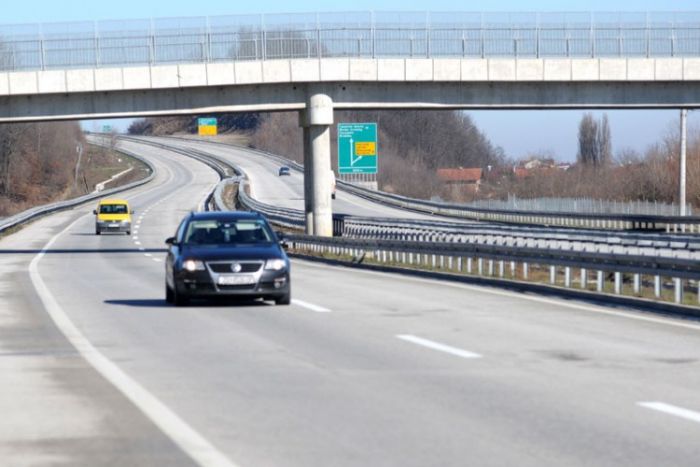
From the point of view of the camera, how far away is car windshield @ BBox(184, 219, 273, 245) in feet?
68.9

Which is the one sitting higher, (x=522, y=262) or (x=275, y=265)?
(x=275, y=265)

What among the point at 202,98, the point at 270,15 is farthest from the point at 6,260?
the point at 270,15

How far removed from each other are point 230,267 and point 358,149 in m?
33.4

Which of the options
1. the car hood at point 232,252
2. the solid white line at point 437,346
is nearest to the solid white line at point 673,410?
the solid white line at point 437,346

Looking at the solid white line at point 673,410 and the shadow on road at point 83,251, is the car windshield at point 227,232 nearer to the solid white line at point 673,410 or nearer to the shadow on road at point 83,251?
the solid white line at point 673,410

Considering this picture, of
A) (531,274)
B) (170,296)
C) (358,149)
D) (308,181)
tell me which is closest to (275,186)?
(358,149)

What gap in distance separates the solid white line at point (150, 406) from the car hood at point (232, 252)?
2.33 metres

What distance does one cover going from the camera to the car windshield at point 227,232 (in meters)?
21.0

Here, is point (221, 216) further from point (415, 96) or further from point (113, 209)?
point (113, 209)

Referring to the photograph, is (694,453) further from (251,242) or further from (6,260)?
(6,260)

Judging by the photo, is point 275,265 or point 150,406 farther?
point 275,265

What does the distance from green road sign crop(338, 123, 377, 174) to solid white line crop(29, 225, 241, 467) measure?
113 ft

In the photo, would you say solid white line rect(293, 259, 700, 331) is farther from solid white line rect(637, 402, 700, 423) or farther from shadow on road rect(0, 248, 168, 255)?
shadow on road rect(0, 248, 168, 255)

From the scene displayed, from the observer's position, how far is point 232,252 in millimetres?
20141
